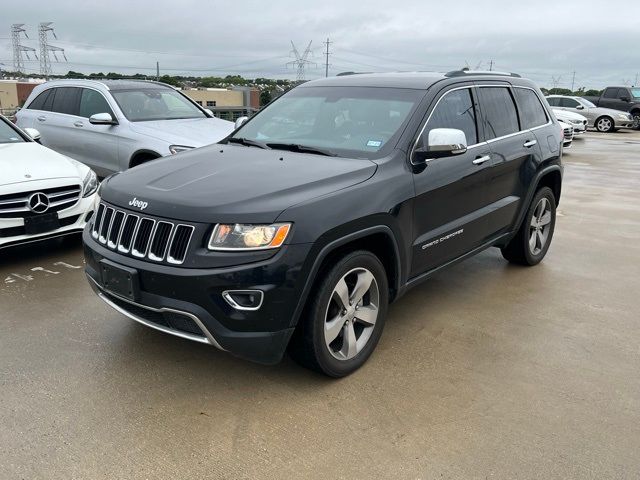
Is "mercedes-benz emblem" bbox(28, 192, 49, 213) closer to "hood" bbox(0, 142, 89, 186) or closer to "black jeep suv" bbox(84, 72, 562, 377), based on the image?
"hood" bbox(0, 142, 89, 186)

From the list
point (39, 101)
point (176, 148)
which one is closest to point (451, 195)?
A: point (176, 148)

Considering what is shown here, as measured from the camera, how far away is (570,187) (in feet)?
34.3

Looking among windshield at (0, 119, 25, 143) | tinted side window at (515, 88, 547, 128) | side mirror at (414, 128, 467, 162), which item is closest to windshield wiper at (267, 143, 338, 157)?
side mirror at (414, 128, 467, 162)

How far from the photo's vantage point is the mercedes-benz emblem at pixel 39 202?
5.11 metres

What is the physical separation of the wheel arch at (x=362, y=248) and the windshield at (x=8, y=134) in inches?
185

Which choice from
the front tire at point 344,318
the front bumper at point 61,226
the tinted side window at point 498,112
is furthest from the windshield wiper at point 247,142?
the front bumper at point 61,226

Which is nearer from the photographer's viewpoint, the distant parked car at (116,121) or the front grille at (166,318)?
the front grille at (166,318)

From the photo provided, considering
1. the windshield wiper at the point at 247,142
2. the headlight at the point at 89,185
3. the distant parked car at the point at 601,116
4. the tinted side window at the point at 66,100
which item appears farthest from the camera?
the distant parked car at the point at 601,116

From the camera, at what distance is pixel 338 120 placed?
13.4ft

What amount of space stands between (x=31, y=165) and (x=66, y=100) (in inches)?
141

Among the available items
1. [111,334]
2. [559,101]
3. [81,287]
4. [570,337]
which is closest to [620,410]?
[570,337]

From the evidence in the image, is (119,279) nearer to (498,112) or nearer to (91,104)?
(498,112)

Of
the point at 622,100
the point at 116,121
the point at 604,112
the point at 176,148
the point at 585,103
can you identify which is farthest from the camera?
the point at 622,100

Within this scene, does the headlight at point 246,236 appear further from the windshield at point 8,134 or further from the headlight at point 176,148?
the windshield at point 8,134
